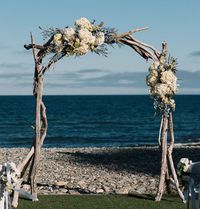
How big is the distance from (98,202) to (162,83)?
7.20 feet

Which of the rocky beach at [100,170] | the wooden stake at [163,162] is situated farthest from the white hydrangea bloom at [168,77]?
the rocky beach at [100,170]

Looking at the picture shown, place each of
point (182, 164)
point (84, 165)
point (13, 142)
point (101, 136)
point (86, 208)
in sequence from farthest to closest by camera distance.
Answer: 1. point (101, 136)
2. point (13, 142)
3. point (84, 165)
4. point (86, 208)
5. point (182, 164)

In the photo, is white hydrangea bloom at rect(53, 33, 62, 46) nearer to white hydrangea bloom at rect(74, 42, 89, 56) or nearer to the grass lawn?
white hydrangea bloom at rect(74, 42, 89, 56)

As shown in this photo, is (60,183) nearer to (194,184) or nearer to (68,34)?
(68,34)

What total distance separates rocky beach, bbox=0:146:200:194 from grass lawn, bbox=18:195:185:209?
5.53 ft

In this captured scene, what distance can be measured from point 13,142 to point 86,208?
105ft

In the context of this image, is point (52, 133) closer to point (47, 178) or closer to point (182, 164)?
point (47, 178)

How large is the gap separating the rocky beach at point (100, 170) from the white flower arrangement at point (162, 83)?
2935 mm

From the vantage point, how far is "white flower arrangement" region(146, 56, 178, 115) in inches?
405

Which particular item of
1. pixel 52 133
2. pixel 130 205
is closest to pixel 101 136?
pixel 52 133

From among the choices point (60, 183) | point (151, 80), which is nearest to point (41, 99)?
point (151, 80)

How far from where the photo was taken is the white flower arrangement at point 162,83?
33.7 feet

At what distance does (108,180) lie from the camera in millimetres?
15453

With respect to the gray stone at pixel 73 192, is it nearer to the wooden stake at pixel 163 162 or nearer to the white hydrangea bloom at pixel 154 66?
the wooden stake at pixel 163 162
